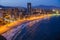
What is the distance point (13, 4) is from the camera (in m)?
2.13

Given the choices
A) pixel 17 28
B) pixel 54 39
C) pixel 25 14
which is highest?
pixel 25 14

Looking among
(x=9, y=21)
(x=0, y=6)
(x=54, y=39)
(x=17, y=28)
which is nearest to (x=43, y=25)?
(x=54, y=39)

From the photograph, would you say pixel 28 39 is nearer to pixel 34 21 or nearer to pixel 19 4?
pixel 34 21

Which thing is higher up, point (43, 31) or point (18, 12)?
point (18, 12)

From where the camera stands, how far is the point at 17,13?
213 cm

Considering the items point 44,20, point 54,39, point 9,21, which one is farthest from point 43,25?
point 9,21

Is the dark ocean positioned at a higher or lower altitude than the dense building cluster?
lower

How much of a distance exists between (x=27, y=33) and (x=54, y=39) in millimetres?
450

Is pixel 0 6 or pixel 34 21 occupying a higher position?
pixel 0 6

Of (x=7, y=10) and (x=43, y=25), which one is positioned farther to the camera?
(x=43, y=25)

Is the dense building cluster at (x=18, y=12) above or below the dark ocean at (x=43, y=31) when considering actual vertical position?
above

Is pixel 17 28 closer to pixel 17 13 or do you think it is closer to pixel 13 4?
pixel 17 13

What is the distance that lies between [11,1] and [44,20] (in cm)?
64

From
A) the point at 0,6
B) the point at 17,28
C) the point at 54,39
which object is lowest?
the point at 54,39
